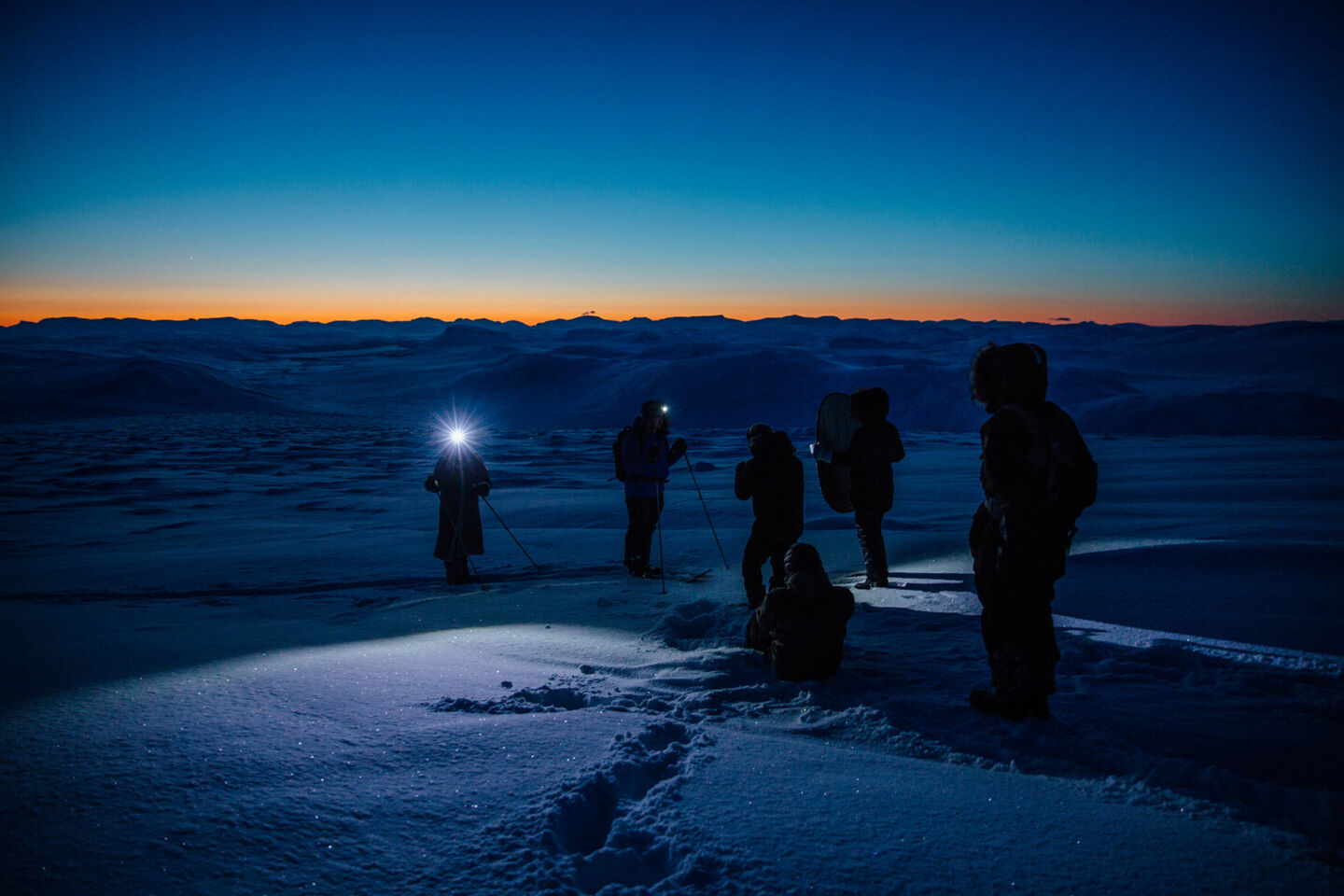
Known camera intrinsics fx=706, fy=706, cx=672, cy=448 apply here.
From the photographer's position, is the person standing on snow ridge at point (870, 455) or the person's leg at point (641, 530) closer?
the person standing on snow ridge at point (870, 455)

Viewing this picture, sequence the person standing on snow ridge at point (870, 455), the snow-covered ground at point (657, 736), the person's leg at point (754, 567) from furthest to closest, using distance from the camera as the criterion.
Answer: the person standing on snow ridge at point (870, 455) < the person's leg at point (754, 567) < the snow-covered ground at point (657, 736)

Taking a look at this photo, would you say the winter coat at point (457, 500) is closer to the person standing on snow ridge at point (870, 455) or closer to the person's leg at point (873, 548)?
the person standing on snow ridge at point (870, 455)

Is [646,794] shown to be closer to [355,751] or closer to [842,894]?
[842,894]

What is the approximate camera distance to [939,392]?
1031 inches

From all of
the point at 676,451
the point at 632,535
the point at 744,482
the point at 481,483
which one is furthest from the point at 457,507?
the point at 744,482

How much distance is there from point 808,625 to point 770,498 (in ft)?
5.64

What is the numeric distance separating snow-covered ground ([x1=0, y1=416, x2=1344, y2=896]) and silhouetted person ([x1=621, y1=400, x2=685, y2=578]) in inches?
22.3

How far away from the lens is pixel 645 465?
6637mm

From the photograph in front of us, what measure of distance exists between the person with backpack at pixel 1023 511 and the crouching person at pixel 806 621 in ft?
2.35

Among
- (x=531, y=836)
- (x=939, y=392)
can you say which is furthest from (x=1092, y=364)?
(x=531, y=836)

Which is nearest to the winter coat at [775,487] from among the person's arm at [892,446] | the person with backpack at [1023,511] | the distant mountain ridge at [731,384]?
the person's arm at [892,446]

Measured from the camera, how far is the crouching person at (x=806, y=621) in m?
3.46

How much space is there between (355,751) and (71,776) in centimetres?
80

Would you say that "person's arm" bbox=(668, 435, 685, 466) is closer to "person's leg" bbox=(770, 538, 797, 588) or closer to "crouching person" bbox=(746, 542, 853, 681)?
"person's leg" bbox=(770, 538, 797, 588)
